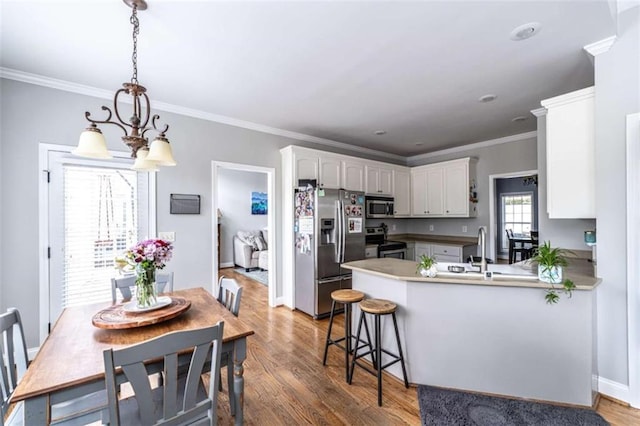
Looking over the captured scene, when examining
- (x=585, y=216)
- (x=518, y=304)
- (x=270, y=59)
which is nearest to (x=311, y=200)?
(x=270, y=59)

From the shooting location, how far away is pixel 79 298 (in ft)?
9.50

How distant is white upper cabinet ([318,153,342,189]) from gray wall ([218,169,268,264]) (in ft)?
11.1

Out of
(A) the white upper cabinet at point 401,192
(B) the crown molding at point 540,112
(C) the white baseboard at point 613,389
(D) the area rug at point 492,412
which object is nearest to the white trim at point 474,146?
(A) the white upper cabinet at point 401,192

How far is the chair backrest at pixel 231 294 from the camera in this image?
80.7 inches

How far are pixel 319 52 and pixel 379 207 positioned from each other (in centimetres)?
335

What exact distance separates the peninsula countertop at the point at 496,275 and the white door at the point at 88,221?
255 centimetres

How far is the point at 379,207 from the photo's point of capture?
5.20 m

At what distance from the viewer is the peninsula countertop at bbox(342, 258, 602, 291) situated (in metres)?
2.01

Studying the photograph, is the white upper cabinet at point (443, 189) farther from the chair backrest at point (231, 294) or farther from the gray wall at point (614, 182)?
the chair backrest at point (231, 294)

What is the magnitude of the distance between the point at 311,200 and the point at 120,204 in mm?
2248

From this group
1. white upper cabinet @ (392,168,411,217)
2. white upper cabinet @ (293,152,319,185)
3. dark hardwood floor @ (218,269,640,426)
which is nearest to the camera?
dark hardwood floor @ (218,269,640,426)

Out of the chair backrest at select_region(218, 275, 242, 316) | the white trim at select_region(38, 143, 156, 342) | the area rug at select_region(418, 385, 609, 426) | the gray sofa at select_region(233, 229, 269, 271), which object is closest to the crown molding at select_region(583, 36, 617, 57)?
the area rug at select_region(418, 385, 609, 426)

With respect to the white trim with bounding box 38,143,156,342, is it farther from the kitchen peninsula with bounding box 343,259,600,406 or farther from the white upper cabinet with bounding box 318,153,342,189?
the kitchen peninsula with bounding box 343,259,600,406

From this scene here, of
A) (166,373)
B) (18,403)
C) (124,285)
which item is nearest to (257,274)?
(124,285)
